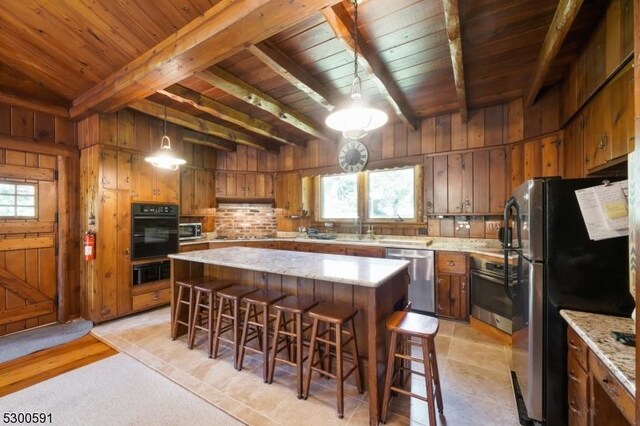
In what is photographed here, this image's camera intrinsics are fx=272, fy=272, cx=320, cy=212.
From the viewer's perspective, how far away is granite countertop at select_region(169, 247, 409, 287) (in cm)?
188

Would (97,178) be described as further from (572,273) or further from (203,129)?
(572,273)

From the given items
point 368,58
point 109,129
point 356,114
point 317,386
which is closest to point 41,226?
point 109,129

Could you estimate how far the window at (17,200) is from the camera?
3.08 meters

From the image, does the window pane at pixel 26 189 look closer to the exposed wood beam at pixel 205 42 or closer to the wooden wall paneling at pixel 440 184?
the exposed wood beam at pixel 205 42

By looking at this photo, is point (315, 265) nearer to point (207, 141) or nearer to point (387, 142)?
point (387, 142)

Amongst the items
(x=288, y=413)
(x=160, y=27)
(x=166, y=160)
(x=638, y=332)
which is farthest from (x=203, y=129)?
(x=638, y=332)

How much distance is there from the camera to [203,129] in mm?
4121

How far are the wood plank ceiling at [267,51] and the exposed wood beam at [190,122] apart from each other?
0.14 ft

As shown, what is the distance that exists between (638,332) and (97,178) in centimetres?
452

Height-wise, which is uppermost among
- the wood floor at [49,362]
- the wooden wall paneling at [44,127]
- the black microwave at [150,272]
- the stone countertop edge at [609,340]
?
the wooden wall paneling at [44,127]

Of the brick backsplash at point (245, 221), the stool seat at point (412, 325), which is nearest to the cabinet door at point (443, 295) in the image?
the stool seat at point (412, 325)

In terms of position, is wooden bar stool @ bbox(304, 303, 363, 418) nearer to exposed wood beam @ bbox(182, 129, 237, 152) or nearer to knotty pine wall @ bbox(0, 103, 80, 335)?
knotty pine wall @ bbox(0, 103, 80, 335)

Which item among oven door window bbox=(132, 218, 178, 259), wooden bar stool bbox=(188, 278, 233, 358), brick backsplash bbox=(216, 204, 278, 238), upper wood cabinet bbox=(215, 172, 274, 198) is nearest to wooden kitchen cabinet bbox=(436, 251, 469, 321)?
wooden bar stool bbox=(188, 278, 233, 358)

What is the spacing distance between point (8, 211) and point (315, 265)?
12.0 ft
